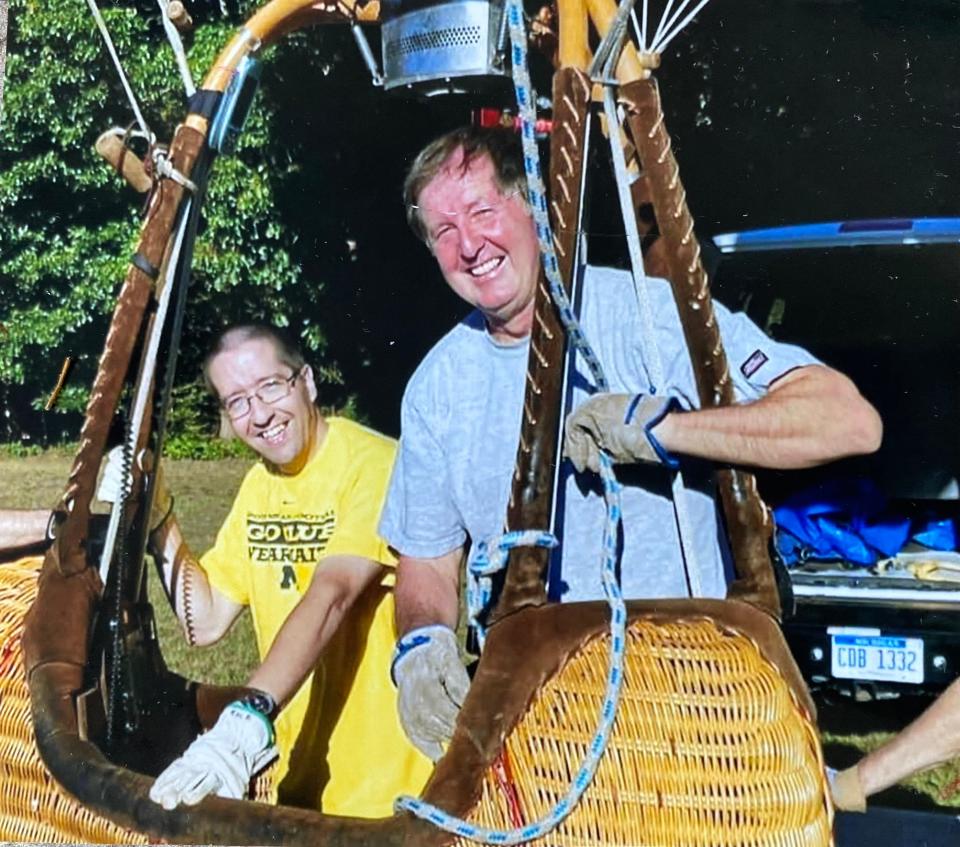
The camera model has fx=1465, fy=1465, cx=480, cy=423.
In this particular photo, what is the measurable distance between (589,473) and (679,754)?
500 mm

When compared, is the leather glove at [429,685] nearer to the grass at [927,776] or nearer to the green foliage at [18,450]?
the grass at [927,776]

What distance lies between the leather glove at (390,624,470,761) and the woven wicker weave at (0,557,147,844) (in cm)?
48

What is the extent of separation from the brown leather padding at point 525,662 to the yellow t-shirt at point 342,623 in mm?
555

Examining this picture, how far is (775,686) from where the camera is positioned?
2129 millimetres

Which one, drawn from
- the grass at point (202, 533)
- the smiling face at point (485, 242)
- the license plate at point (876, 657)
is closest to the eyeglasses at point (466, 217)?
the smiling face at point (485, 242)

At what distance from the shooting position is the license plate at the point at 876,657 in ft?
8.95

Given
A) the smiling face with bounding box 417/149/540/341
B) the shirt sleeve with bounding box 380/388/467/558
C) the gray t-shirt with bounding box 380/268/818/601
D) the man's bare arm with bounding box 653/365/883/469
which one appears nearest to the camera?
the man's bare arm with bounding box 653/365/883/469

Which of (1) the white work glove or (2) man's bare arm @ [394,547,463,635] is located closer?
(1) the white work glove

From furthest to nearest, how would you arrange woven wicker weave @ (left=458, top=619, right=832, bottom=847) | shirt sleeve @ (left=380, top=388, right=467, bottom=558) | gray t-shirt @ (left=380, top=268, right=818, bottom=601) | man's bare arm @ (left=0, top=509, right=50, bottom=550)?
man's bare arm @ (left=0, top=509, right=50, bottom=550), shirt sleeve @ (left=380, top=388, right=467, bottom=558), gray t-shirt @ (left=380, top=268, right=818, bottom=601), woven wicker weave @ (left=458, top=619, right=832, bottom=847)

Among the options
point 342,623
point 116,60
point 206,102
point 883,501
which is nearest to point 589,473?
point 342,623

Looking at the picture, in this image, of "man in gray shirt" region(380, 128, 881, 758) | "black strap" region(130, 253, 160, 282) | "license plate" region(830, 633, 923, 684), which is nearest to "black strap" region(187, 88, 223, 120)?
"black strap" region(130, 253, 160, 282)

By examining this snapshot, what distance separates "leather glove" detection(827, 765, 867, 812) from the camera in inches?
103

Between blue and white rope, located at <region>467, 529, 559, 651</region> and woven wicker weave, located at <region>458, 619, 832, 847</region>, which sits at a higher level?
blue and white rope, located at <region>467, 529, 559, 651</region>

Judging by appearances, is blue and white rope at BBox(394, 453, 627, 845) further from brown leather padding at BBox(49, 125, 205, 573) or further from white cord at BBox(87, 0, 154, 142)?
white cord at BBox(87, 0, 154, 142)
